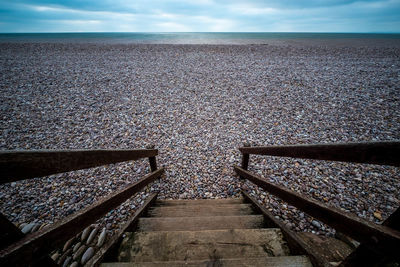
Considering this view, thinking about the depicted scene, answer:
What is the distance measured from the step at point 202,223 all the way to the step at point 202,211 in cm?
42

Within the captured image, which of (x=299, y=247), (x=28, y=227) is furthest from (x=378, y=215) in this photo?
(x=28, y=227)

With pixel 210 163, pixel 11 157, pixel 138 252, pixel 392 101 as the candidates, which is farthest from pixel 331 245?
pixel 392 101

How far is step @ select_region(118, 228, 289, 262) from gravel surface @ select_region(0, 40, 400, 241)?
1657 mm

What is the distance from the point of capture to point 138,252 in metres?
1.89

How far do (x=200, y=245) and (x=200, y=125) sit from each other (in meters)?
4.99

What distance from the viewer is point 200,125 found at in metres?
6.66

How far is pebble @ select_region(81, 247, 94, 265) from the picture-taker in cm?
262

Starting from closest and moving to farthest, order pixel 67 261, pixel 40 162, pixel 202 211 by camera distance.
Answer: pixel 40 162
pixel 67 261
pixel 202 211

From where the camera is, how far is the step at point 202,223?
2.46 meters

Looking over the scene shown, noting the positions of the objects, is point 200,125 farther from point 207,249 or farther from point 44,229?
point 44,229

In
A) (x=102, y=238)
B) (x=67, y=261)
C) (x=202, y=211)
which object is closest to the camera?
(x=67, y=261)

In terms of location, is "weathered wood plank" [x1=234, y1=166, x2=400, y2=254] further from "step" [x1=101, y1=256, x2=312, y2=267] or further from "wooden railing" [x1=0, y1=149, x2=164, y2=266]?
"wooden railing" [x1=0, y1=149, x2=164, y2=266]

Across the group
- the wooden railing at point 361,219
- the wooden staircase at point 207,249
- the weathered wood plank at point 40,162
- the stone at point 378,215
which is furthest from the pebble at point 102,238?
the stone at point 378,215

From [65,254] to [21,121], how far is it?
705 cm
